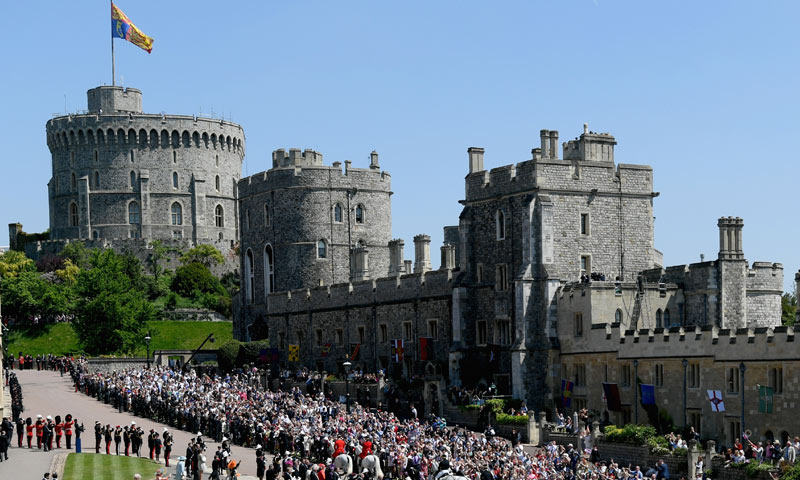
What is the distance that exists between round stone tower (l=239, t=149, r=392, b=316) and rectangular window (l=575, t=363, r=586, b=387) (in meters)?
24.5

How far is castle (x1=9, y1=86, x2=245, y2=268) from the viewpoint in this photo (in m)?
127

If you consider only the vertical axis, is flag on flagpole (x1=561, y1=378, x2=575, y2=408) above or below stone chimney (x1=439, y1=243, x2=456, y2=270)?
below

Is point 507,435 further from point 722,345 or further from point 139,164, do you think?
point 139,164

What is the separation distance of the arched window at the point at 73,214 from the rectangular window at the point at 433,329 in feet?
234

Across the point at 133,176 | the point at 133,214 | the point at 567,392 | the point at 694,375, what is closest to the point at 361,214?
the point at 567,392

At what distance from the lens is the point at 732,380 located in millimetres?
47688

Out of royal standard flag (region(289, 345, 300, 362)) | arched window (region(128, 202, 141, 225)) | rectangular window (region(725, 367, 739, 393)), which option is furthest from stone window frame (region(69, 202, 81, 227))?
rectangular window (region(725, 367, 739, 393))

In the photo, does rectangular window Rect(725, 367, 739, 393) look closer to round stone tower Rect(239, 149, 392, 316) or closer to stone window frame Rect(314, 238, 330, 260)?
round stone tower Rect(239, 149, 392, 316)

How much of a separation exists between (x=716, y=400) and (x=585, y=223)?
13.9 m

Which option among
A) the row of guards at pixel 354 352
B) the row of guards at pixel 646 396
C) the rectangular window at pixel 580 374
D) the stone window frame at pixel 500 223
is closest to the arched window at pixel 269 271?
the row of guards at pixel 354 352

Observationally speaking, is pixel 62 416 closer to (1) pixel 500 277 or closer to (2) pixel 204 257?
(1) pixel 500 277

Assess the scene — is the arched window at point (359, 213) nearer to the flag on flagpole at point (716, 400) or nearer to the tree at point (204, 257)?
the flag on flagpole at point (716, 400)

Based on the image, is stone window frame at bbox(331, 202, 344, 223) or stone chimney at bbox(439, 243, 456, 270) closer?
stone chimney at bbox(439, 243, 456, 270)

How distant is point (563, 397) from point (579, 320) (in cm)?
336
